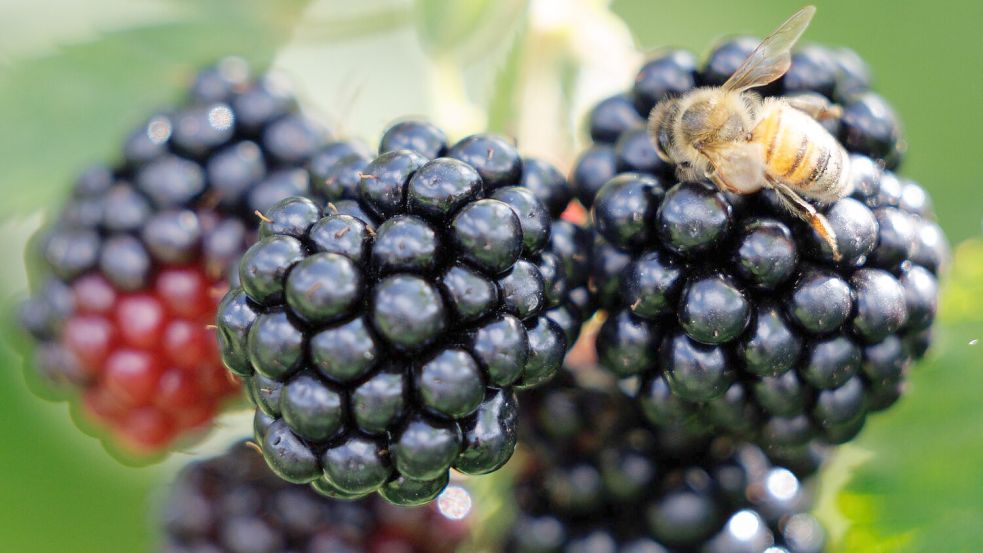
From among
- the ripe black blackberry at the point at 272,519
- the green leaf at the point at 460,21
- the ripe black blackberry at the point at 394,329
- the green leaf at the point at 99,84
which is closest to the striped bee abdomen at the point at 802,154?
the ripe black blackberry at the point at 394,329

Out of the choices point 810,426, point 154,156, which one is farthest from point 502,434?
point 154,156

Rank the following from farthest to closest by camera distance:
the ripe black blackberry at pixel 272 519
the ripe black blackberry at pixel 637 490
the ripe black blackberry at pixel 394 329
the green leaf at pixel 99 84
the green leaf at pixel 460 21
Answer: the green leaf at pixel 99 84 → the green leaf at pixel 460 21 → the ripe black blackberry at pixel 272 519 → the ripe black blackberry at pixel 637 490 → the ripe black blackberry at pixel 394 329

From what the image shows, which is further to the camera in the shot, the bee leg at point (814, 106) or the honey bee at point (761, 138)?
the bee leg at point (814, 106)

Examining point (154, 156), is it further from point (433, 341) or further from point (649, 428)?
point (649, 428)

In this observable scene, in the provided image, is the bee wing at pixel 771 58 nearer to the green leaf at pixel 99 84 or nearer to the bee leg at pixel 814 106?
the bee leg at pixel 814 106

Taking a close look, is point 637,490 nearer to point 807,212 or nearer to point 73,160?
point 807,212

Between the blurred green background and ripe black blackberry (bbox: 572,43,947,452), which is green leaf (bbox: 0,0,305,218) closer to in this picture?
the blurred green background
